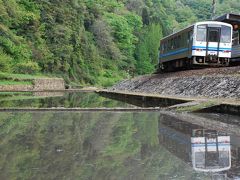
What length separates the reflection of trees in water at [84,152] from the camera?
173 inches

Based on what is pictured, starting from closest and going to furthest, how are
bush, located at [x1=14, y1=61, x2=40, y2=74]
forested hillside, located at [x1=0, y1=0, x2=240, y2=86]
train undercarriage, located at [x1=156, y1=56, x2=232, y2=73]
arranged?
train undercarriage, located at [x1=156, y1=56, x2=232, y2=73] → bush, located at [x1=14, y1=61, x2=40, y2=74] → forested hillside, located at [x1=0, y1=0, x2=240, y2=86]

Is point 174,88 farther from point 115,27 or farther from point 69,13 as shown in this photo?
point 115,27

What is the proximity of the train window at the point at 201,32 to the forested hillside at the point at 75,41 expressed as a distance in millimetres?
17773

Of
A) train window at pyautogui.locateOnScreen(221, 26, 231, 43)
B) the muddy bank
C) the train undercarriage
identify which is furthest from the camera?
the train undercarriage

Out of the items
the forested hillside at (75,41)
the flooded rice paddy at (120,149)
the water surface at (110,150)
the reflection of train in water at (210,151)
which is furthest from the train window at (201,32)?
the forested hillside at (75,41)

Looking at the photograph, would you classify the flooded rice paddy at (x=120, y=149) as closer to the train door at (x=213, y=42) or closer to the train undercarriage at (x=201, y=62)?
the train door at (x=213, y=42)

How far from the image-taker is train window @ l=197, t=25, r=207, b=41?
21.5 meters

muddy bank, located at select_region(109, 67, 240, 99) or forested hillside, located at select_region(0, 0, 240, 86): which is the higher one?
forested hillside, located at select_region(0, 0, 240, 86)

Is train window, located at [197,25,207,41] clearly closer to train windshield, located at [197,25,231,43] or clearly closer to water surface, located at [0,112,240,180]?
train windshield, located at [197,25,231,43]

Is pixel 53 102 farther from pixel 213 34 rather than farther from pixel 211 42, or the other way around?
pixel 213 34

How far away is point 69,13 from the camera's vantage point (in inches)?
1882

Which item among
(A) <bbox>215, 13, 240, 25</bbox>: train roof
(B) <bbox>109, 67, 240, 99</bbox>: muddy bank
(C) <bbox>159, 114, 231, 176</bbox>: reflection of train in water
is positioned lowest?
(C) <bbox>159, 114, 231, 176</bbox>: reflection of train in water

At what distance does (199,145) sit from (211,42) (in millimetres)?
16552

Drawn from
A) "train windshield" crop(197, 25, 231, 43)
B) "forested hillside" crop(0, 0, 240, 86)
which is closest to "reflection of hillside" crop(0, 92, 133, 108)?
"train windshield" crop(197, 25, 231, 43)
